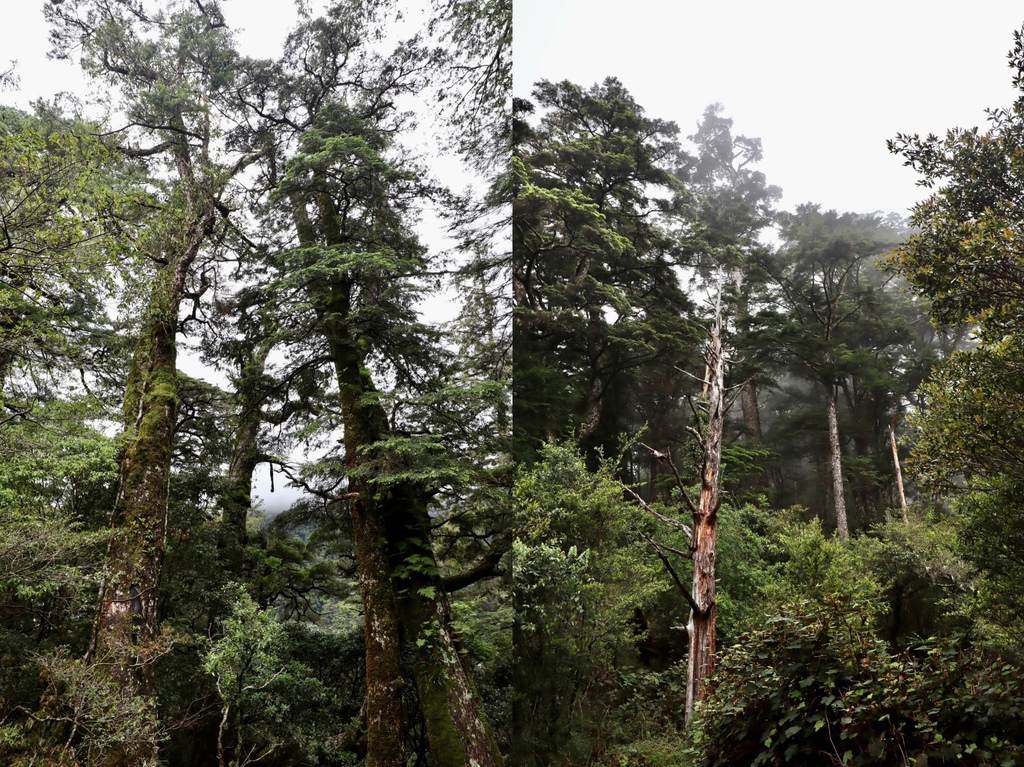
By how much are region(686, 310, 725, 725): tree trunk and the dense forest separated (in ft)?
0.06

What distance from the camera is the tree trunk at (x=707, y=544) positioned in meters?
2.65

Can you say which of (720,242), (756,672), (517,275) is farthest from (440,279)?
(756,672)

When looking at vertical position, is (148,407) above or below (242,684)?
above

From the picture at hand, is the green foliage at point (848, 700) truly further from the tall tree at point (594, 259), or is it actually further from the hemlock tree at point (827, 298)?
the tall tree at point (594, 259)

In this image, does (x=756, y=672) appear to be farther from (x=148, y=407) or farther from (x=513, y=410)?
(x=148, y=407)

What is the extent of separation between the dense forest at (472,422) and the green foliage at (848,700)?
0.04ft

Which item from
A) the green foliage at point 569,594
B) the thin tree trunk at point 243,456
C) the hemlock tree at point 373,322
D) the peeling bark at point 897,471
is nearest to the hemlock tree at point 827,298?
the peeling bark at point 897,471

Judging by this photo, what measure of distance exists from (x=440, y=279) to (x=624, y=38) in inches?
88.8

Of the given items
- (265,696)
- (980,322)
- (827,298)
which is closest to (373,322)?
(265,696)

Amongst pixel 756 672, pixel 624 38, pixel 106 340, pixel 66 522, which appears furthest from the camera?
pixel 106 340

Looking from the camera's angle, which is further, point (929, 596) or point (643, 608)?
point (643, 608)

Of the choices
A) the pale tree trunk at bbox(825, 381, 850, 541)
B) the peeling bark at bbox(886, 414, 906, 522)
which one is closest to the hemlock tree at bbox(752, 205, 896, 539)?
the pale tree trunk at bbox(825, 381, 850, 541)

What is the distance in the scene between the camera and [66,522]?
4.11 metres

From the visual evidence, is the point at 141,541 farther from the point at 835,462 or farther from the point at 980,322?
the point at 980,322
